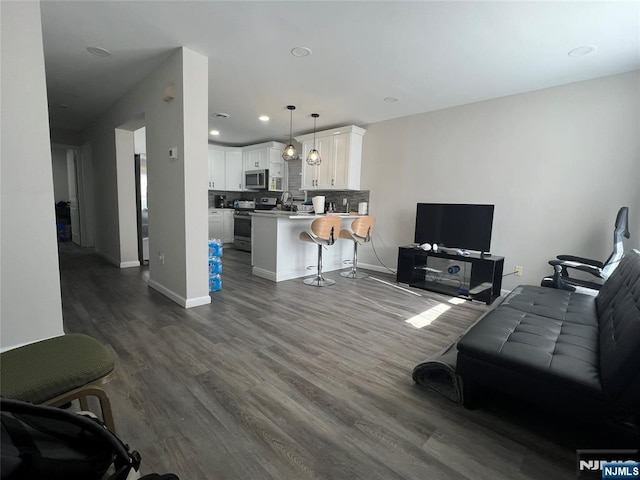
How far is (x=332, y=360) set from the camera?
2.21 m

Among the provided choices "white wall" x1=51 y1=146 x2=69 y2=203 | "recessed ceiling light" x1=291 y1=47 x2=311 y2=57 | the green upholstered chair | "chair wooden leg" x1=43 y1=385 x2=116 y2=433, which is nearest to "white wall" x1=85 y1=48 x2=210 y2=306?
"recessed ceiling light" x1=291 y1=47 x2=311 y2=57

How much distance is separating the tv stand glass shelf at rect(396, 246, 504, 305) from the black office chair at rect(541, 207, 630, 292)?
2.28ft

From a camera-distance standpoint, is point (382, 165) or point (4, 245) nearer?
point (4, 245)

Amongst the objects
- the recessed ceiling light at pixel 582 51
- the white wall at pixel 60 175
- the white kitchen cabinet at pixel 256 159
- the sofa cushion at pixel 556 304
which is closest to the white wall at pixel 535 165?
the recessed ceiling light at pixel 582 51

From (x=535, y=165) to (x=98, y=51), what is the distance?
4873mm

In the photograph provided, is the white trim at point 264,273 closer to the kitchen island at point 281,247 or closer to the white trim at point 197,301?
the kitchen island at point 281,247

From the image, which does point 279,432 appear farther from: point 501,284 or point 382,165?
point 382,165

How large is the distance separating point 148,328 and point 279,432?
172 centimetres

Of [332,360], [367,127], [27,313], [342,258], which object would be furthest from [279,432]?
[367,127]

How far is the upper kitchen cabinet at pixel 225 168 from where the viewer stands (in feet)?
23.5

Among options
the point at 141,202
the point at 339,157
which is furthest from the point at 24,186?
the point at 339,157

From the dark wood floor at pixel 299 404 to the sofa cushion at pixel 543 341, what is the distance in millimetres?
375

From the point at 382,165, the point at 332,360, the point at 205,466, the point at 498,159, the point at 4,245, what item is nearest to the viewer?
the point at 205,466

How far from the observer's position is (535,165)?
143 inches
